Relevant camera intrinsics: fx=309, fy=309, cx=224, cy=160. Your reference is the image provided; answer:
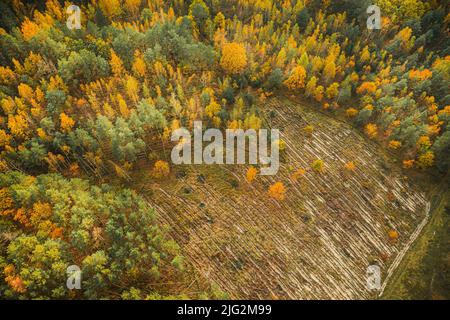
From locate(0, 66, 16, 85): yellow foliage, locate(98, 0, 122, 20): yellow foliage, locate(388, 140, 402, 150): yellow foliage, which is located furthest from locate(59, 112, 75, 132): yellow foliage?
locate(388, 140, 402, 150): yellow foliage

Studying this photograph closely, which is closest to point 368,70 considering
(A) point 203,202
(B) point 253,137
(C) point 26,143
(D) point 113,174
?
(B) point 253,137

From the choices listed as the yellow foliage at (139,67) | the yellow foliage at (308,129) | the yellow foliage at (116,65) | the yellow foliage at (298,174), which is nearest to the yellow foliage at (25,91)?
the yellow foliage at (116,65)

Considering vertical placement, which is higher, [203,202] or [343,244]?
[203,202]

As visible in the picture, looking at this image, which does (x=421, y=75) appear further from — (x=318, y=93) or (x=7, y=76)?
(x=7, y=76)

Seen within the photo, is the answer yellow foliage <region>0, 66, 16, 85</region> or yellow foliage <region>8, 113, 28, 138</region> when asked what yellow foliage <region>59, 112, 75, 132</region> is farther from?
yellow foliage <region>0, 66, 16, 85</region>

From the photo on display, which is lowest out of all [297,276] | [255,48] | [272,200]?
[297,276]

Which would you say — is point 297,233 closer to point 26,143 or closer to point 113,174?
point 113,174
